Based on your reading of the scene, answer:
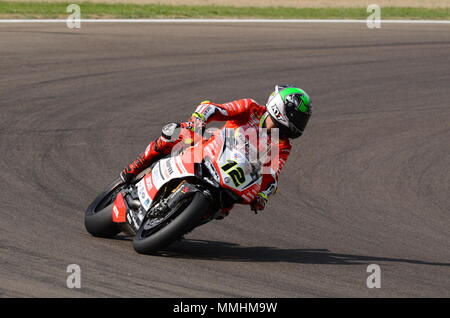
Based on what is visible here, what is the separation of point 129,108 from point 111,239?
6.96m

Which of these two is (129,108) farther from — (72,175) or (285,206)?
(285,206)

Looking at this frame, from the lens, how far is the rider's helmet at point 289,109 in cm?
815

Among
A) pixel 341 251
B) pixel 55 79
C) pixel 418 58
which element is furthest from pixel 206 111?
pixel 418 58

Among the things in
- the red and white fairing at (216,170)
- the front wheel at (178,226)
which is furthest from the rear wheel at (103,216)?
the front wheel at (178,226)

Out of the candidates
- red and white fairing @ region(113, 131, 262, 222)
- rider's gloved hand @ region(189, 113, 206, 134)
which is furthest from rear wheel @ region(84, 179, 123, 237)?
rider's gloved hand @ region(189, 113, 206, 134)

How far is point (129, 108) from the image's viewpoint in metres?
15.7

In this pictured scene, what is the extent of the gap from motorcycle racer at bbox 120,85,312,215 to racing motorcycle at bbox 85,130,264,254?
12 centimetres

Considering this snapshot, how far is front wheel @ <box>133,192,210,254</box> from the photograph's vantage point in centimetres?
788

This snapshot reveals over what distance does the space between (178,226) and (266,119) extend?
127 centimetres

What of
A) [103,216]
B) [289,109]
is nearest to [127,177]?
[103,216]

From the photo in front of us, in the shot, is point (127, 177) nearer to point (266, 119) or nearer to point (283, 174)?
point (266, 119)

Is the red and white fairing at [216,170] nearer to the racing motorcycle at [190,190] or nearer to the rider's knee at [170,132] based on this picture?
the racing motorcycle at [190,190]

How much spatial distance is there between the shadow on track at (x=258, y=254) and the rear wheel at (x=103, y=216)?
0.62 metres

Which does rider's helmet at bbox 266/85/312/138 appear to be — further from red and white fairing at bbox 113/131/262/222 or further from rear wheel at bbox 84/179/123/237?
rear wheel at bbox 84/179/123/237
